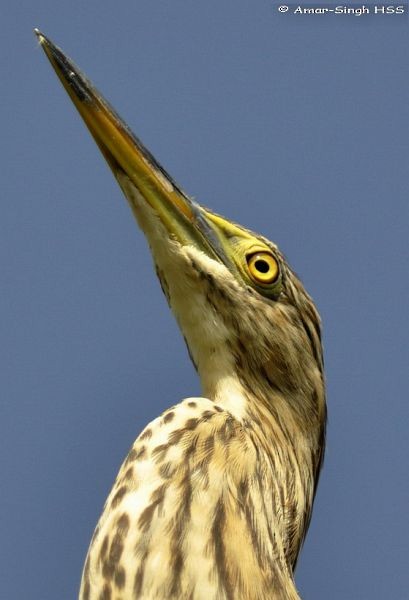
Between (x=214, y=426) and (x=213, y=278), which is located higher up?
(x=213, y=278)

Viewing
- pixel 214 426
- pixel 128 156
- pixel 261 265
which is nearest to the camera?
pixel 214 426

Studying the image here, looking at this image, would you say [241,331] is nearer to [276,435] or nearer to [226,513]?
[276,435]

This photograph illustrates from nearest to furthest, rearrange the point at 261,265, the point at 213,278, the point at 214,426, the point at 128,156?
the point at 214,426 < the point at 128,156 < the point at 213,278 < the point at 261,265

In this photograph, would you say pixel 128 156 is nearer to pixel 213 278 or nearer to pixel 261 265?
pixel 213 278

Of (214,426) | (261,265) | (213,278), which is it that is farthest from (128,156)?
(214,426)

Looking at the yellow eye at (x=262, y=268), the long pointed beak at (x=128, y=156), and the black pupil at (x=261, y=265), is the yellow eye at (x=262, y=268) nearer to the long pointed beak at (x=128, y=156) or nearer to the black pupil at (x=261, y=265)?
the black pupil at (x=261, y=265)

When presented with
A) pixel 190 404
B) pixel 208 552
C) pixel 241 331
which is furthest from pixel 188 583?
pixel 241 331
